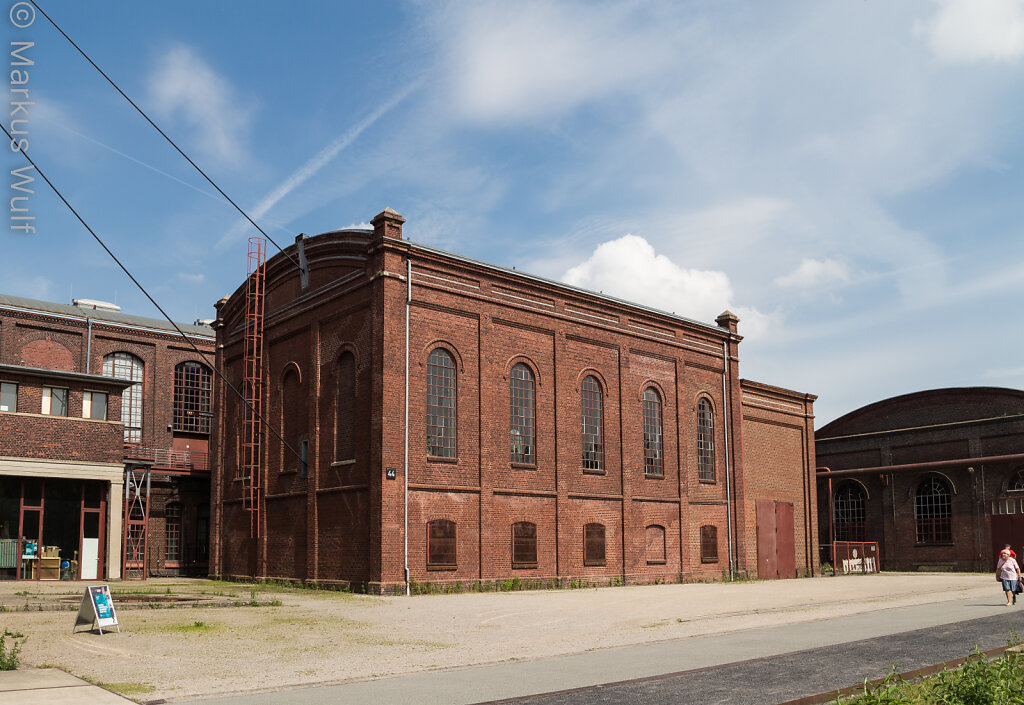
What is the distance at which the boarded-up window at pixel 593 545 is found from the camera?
1118 inches

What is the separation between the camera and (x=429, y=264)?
25391 millimetres

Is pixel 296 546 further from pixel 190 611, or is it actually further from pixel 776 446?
pixel 776 446

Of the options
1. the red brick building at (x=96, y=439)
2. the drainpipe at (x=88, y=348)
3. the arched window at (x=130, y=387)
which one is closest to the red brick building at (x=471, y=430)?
the red brick building at (x=96, y=439)

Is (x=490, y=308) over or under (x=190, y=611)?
over

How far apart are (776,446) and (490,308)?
55.1 ft

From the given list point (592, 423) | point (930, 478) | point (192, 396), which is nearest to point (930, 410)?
point (930, 478)

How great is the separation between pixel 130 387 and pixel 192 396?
2802 millimetres

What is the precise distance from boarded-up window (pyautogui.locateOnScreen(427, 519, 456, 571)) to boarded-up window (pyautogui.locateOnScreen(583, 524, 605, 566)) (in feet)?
17.9

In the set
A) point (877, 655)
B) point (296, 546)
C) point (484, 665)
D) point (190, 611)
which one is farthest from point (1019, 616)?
point (296, 546)

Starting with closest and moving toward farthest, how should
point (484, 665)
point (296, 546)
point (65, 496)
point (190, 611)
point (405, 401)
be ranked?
point (484, 665)
point (190, 611)
point (405, 401)
point (296, 546)
point (65, 496)

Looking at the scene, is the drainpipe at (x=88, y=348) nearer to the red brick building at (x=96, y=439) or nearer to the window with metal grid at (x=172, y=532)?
the red brick building at (x=96, y=439)

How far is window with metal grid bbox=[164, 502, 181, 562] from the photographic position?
115 ft

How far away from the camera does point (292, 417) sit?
28203 mm

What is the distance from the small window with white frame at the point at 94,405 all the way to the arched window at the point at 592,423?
1588 cm
